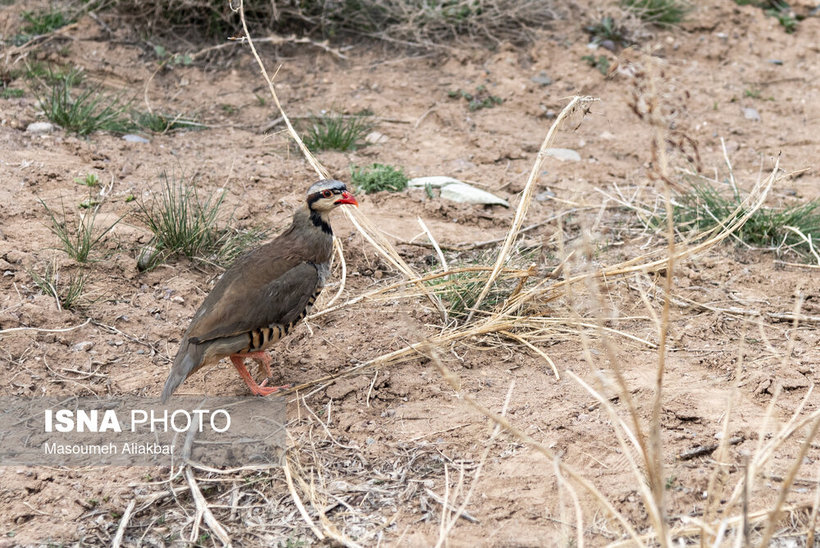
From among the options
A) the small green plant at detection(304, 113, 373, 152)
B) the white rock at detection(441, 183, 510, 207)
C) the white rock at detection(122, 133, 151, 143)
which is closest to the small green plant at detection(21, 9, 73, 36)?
the white rock at detection(122, 133, 151, 143)

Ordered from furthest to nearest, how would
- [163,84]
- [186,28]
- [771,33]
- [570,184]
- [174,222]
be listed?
[771,33] → [186,28] → [163,84] → [570,184] → [174,222]

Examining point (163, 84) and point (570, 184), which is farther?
point (163, 84)

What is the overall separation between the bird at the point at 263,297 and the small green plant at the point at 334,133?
2.23 m

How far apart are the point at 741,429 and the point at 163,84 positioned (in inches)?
222

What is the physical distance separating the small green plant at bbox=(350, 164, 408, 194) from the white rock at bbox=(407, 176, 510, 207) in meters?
0.12

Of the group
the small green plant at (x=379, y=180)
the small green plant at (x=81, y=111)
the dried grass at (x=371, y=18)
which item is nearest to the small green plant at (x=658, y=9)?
the dried grass at (x=371, y=18)

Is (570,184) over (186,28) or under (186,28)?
under

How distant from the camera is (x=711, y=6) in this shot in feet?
29.8

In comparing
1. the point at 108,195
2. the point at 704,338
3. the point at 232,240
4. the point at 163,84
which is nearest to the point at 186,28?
the point at 163,84

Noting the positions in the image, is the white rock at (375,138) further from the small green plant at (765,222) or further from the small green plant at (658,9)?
the small green plant at (658,9)

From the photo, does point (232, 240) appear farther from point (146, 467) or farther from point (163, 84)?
point (163, 84)

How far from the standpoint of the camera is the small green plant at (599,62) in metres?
8.01

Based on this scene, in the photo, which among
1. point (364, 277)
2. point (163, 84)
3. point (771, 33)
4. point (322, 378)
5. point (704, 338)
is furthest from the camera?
point (771, 33)

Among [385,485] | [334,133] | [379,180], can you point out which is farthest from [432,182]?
[385,485]
